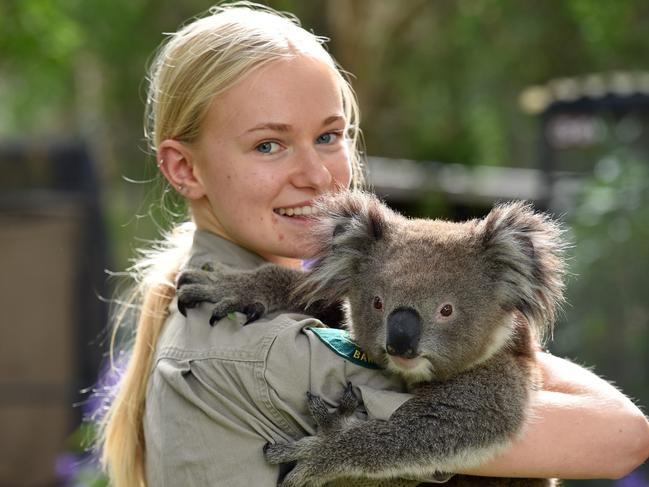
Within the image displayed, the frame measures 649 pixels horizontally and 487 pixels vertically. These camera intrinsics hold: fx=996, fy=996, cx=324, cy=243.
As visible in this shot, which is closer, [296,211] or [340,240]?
[340,240]

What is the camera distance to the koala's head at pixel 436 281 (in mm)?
2104

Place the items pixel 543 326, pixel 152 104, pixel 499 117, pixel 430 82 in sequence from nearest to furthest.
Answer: pixel 543 326 < pixel 152 104 < pixel 430 82 < pixel 499 117

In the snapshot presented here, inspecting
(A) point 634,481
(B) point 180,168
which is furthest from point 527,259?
(A) point 634,481

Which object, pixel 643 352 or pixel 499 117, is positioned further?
pixel 499 117

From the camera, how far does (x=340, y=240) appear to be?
2236mm

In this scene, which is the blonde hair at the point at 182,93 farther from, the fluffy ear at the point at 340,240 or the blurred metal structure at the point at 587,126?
the blurred metal structure at the point at 587,126

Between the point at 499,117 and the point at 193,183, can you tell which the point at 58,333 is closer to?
the point at 193,183

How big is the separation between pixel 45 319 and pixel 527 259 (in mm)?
4730

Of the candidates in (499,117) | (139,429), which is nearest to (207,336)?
(139,429)

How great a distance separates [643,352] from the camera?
548 cm

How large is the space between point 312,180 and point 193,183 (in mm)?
301

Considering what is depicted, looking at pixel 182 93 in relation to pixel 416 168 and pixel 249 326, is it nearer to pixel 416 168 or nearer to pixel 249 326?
pixel 249 326


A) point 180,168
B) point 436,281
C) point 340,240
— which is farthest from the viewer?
point 180,168

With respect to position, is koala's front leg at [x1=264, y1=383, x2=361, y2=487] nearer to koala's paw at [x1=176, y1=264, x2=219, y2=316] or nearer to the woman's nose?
koala's paw at [x1=176, y1=264, x2=219, y2=316]
